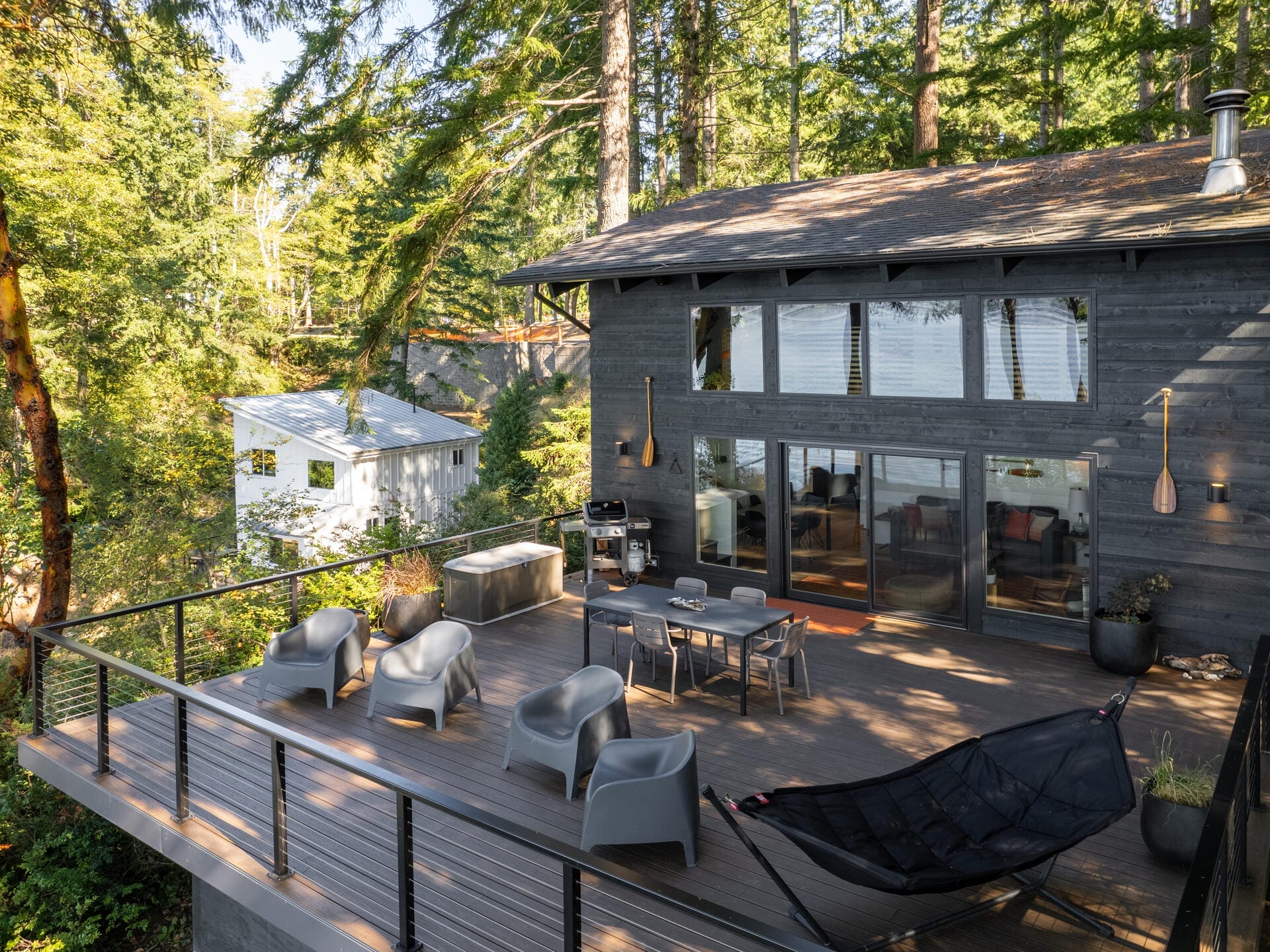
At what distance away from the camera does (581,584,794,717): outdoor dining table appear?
23.7 feet

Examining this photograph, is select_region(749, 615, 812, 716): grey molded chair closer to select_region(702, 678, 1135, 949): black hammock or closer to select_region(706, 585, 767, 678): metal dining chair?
select_region(706, 585, 767, 678): metal dining chair

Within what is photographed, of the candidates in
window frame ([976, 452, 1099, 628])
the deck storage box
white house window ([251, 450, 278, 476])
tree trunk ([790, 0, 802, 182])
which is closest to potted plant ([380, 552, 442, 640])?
the deck storage box

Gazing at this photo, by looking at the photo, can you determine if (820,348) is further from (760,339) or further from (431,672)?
(431,672)

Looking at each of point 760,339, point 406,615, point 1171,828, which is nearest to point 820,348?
point 760,339

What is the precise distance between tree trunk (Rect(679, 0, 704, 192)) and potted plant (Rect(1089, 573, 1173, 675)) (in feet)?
40.2

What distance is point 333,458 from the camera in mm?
19594

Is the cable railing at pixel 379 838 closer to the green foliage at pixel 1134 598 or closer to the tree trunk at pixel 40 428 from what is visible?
the tree trunk at pixel 40 428

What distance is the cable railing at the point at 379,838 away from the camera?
3912 millimetres

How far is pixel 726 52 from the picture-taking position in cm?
1825

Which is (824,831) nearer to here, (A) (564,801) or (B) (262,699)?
(A) (564,801)

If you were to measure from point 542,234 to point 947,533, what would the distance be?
1395 inches

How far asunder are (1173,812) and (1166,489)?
3803 millimetres

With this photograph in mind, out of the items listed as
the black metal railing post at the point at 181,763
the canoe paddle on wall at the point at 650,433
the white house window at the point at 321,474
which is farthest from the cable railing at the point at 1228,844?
the white house window at the point at 321,474

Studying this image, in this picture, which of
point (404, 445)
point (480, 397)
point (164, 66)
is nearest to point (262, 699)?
point (164, 66)
